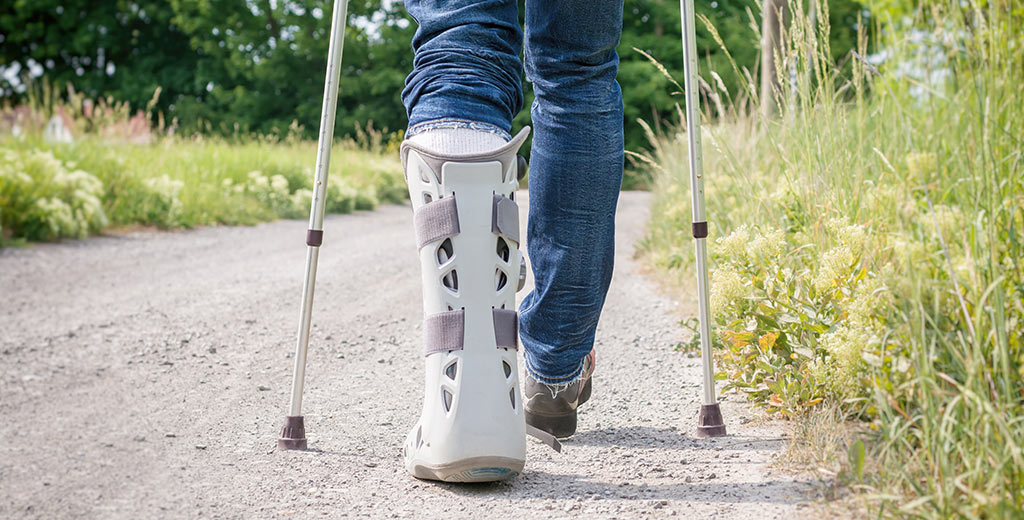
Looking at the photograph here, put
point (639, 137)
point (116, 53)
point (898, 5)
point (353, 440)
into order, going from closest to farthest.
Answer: point (353, 440), point (898, 5), point (639, 137), point (116, 53)

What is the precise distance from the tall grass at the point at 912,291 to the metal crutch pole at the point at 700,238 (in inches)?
3.8

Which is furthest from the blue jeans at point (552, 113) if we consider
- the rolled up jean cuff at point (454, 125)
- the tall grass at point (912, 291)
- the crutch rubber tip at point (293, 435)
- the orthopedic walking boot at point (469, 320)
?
the crutch rubber tip at point (293, 435)

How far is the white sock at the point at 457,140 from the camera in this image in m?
1.37

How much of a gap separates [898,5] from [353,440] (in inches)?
191

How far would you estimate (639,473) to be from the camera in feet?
4.76

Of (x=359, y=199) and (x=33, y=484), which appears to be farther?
(x=359, y=199)

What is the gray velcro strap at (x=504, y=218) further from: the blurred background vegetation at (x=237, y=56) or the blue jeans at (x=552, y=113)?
the blurred background vegetation at (x=237, y=56)

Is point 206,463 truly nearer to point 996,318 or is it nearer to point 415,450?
point 415,450

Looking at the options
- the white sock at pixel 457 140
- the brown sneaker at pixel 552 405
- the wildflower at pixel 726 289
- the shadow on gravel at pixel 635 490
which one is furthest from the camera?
the wildflower at pixel 726 289

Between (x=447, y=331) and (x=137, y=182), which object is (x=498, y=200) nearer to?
(x=447, y=331)

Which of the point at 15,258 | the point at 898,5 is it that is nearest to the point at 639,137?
the point at 898,5

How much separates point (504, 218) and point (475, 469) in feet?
1.34

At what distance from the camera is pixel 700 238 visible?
5.59ft

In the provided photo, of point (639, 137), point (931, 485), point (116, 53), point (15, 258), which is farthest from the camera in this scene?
point (116, 53)
